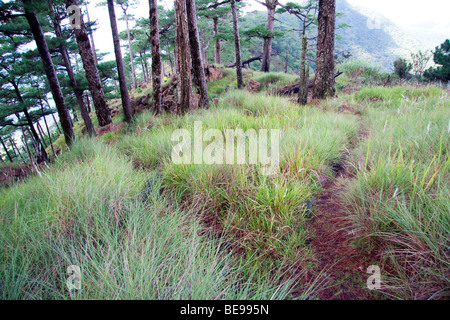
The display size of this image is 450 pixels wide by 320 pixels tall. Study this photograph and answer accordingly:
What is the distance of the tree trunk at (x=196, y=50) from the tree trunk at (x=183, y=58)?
79 cm

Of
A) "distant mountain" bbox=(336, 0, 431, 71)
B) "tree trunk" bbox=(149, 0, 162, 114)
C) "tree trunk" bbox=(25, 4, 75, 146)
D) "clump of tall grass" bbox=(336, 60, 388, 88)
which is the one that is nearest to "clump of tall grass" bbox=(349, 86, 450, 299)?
"tree trunk" bbox=(25, 4, 75, 146)

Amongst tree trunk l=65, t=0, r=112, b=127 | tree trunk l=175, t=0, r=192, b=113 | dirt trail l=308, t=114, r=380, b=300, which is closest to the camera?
dirt trail l=308, t=114, r=380, b=300

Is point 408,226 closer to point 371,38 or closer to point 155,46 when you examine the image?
point 155,46

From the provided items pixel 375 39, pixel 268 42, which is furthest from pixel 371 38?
pixel 268 42

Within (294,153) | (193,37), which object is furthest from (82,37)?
(294,153)

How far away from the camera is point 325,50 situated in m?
6.37

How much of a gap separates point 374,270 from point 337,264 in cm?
23

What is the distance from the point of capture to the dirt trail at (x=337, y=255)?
136cm

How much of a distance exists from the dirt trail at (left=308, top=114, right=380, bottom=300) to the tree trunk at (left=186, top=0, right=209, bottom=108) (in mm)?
5458

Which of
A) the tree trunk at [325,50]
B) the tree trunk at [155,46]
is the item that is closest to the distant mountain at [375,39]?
the tree trunk at [325,50]

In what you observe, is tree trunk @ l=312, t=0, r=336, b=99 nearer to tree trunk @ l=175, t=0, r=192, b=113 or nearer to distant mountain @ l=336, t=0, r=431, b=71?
tree trunk @ l=175, t=0, r=192, b=113

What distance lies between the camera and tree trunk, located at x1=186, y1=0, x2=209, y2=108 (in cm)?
632

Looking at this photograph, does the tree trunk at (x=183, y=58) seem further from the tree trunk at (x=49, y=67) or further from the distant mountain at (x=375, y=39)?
the distant mountain at (x=375, y=39)
